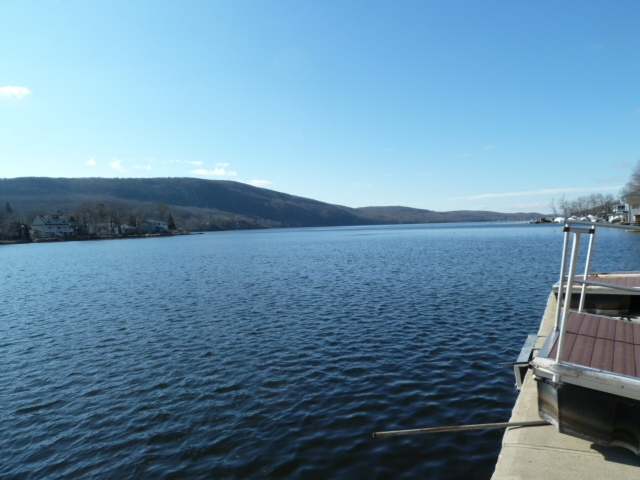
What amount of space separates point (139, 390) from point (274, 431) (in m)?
5.63

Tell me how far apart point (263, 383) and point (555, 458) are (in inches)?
344

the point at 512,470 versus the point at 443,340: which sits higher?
the point at 512,470

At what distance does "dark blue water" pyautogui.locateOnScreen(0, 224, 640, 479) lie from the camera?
8.81 metres

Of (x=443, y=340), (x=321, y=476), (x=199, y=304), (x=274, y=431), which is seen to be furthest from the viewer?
(x=199, y=304)

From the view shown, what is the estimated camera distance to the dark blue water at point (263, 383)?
8.81 meters

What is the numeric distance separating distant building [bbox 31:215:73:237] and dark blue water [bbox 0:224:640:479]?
568 feet

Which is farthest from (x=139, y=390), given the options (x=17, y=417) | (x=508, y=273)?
(x=508, y=273)

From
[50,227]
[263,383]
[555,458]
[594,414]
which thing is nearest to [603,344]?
[594,414]

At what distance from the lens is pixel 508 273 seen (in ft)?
A: 109

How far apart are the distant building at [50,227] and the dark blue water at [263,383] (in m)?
173

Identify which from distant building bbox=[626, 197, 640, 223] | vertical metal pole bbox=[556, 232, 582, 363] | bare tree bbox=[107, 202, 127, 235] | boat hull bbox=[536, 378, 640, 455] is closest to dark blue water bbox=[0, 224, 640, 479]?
boat hull bbox=[536, 378, 640, 455]

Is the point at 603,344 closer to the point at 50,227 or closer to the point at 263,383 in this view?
the point at 263,383

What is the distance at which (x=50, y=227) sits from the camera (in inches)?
6732

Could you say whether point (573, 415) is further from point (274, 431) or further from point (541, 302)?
point (541, 302)
